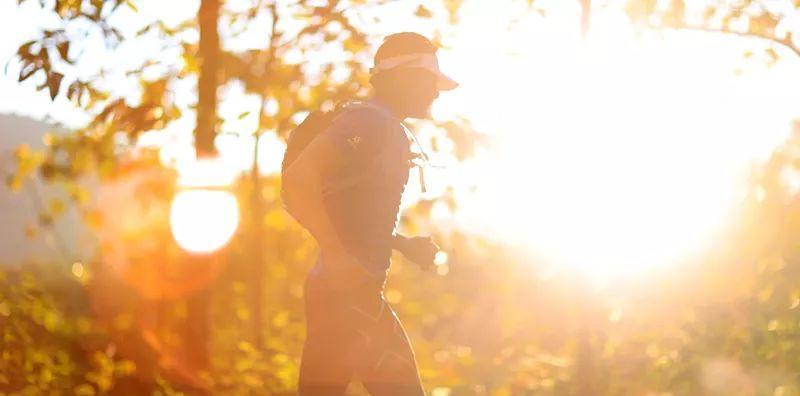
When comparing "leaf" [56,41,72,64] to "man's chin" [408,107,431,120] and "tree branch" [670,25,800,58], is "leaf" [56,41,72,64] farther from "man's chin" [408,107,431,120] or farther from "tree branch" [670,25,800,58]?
"tree branch" [670,25,800,58]

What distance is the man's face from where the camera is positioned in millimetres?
4828

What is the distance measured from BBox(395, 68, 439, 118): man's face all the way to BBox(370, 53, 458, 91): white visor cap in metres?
0.02

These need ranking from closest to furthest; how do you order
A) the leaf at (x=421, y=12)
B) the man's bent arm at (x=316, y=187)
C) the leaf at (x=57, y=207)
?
the man's bent arm at (x=316, y=187) → the leaf at (x=421, y=12) → the leaf at (x=57, y=207)

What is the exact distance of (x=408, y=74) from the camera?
482cm

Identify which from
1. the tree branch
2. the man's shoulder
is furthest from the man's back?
the tree branch

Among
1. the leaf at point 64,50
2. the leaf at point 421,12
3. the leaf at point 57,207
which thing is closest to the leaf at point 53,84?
the leaf at point 64,50

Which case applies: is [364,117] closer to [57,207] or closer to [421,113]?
[421,113]

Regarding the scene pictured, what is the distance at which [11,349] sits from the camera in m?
7.98

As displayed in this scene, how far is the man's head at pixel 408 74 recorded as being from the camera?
4.82 m

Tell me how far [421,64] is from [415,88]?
0.10m

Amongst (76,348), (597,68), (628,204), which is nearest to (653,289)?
(628,204)

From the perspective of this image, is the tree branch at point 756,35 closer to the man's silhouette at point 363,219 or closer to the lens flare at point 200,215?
the lens flare at point 200,215

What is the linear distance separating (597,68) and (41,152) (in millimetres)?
7160

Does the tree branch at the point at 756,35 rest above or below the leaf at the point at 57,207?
above
